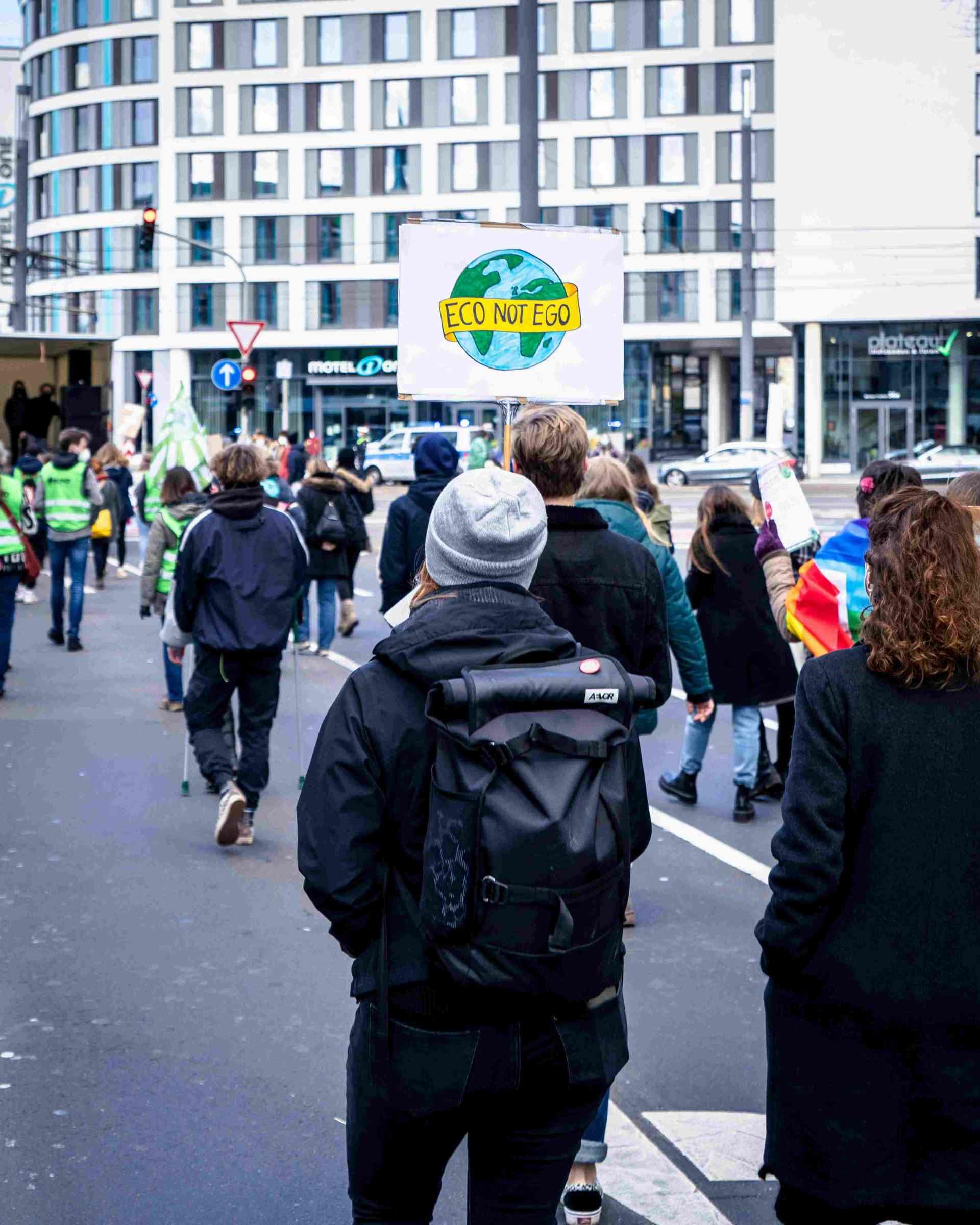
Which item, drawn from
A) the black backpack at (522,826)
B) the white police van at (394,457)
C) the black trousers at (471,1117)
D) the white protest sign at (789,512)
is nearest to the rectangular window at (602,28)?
the white police van at (394,457)

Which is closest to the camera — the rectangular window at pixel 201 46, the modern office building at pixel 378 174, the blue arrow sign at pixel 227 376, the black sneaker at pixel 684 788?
the black sneaker at pixel 684 788

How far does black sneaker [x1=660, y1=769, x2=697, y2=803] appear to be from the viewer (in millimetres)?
8945

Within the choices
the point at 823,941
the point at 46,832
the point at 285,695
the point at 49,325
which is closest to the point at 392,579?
the point at 46,832

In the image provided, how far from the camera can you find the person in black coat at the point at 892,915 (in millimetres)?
2971

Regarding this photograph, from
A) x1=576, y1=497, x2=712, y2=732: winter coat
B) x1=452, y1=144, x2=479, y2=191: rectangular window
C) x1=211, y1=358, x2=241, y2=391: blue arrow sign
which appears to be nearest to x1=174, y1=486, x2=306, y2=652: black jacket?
x1=576, y1=497, x2=712, y2=732: winter coat

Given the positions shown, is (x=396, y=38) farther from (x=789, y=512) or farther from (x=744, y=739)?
(x=789, y=512)

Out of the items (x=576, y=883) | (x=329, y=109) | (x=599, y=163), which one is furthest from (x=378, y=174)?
(x=576, y=883)

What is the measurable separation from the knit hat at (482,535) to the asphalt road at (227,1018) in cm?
189

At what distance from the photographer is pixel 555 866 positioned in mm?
2650

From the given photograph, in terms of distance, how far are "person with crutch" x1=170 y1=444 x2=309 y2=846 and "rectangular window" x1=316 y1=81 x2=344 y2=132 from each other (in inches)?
2705

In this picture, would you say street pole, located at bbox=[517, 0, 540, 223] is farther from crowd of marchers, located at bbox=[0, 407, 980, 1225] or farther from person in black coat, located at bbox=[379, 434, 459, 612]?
crowd of marchers, located at bbox=[0, 407, 980, 1225]

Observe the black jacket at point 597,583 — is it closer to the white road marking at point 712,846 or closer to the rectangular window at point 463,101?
the white road marking at point 712,846

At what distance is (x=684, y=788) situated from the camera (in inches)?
353

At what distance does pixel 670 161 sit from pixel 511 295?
65731 mm
